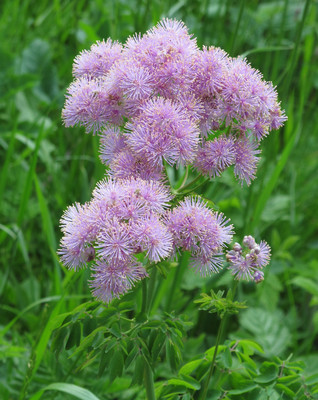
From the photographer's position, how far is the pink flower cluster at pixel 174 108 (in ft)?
4.63

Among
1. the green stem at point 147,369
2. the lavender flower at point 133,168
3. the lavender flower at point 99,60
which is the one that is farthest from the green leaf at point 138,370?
the lavender flower at point 99,60

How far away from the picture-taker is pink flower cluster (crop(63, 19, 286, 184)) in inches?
55.5

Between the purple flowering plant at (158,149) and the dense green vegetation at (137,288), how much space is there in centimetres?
17

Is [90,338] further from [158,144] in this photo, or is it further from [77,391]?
[158,144]

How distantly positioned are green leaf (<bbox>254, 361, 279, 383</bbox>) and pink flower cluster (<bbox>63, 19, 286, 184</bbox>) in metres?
0.52

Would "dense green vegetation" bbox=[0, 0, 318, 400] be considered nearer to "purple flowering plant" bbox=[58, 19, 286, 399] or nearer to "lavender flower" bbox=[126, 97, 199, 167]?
"purple flowering plant" bbox=[58, 19, 286, 399]

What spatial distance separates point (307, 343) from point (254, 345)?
3.35 feet

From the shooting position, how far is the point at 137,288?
60.3 inches

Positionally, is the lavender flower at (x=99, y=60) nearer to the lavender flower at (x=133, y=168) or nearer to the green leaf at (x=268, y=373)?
the lavender flower at (x=133, y=168)

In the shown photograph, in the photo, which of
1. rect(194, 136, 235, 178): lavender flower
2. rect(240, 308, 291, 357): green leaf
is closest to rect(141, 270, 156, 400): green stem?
rect(194, 136, 235, 178): lavender flower

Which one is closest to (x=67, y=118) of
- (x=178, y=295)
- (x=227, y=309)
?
(x=227, y=309)

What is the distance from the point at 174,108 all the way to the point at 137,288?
47 centimetres

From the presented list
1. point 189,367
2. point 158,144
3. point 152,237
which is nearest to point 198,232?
point 152,237

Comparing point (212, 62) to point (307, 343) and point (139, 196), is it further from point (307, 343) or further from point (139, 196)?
point (307, 343)
